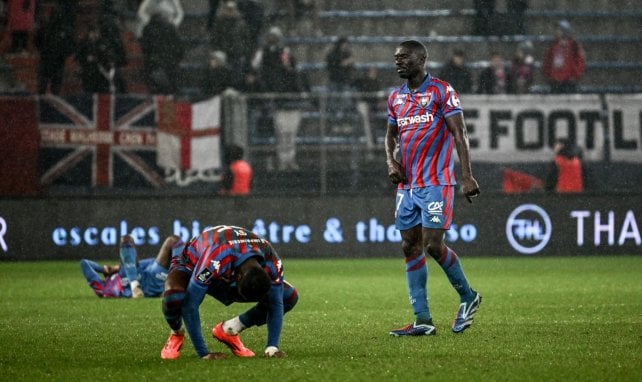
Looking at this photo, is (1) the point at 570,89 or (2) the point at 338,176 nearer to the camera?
(2) the point at 338,176

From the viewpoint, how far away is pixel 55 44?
20.9 metres

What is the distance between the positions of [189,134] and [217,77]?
2210 mm

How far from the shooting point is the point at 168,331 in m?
9.73

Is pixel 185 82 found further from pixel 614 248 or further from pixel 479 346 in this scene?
pixel 479 346

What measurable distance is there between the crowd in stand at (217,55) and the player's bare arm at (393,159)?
37.6 ft

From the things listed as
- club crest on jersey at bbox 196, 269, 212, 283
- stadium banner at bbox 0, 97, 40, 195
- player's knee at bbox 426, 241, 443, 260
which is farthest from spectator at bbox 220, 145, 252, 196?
club crest on jersey at bbox 196, 269, 212, 283

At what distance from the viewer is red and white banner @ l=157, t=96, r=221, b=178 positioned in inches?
754

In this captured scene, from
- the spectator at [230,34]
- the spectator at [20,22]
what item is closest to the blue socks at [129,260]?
the spectator at [20,22]

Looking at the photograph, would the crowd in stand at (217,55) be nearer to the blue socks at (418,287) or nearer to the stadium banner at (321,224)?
the stadium banner at (321,224)

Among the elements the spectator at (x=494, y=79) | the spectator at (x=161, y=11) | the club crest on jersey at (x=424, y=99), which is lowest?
the spectator at (x=494, y=79)

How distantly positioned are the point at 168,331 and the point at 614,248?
11243 mm

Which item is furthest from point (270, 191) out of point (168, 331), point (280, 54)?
point (168, 331)

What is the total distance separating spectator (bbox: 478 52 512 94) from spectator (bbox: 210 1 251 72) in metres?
4.14

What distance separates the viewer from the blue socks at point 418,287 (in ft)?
30.9
